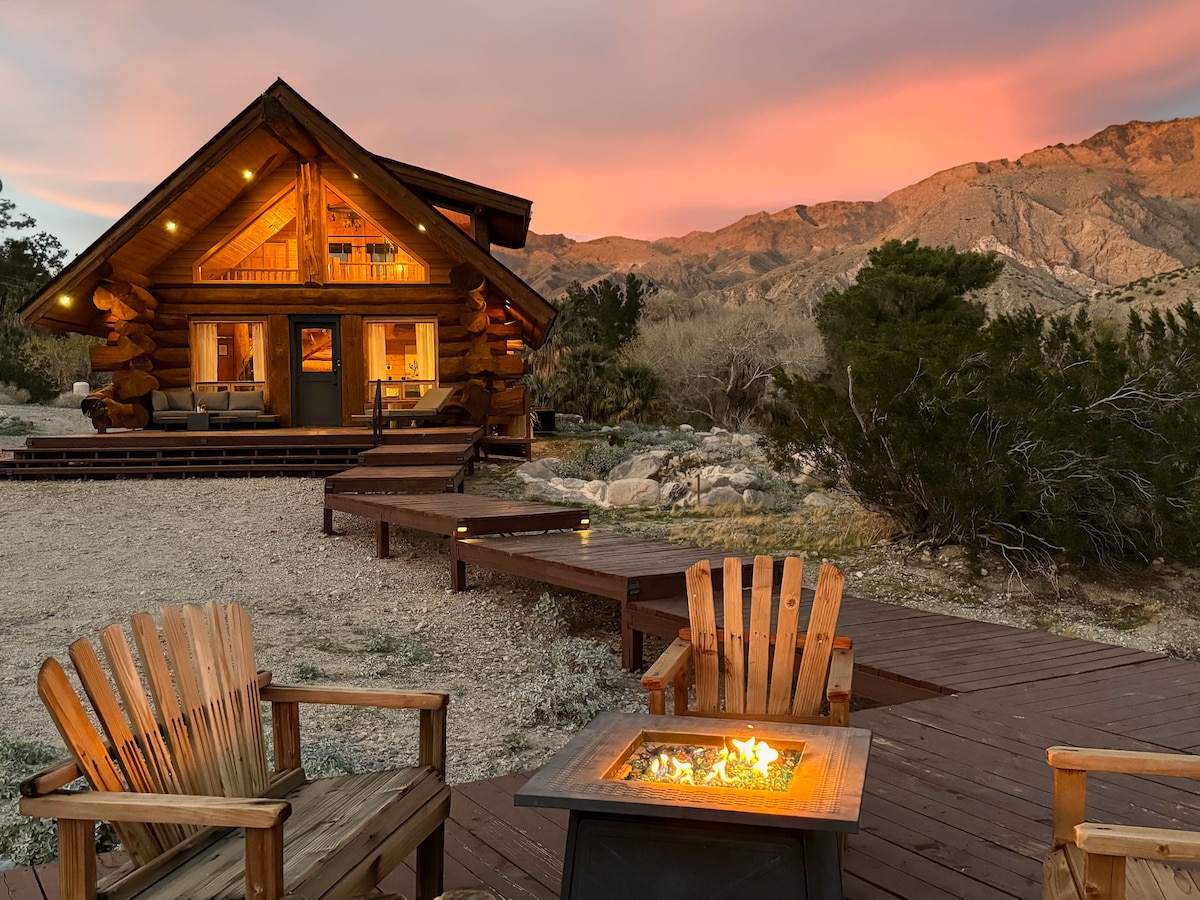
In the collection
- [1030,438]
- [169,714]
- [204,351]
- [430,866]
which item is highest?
[204,351]

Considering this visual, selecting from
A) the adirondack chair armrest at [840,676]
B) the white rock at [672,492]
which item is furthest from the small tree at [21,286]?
the adirondack chair armrest at [840,676]

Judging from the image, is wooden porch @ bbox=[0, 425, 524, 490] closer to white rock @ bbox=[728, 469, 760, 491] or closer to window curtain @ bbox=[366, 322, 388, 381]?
window curtain @ bbox=[366, 322, 388, 381]

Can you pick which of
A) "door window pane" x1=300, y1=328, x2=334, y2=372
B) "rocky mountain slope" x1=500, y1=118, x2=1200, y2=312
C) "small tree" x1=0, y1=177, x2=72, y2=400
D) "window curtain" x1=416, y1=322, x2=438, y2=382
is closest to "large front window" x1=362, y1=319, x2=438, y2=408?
"window curtain" x1=416, y1=322, x2=438, y2=382

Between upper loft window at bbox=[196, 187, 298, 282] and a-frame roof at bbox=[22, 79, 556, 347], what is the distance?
1.73 ft

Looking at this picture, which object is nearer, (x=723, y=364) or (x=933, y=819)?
(x=933, y=819)

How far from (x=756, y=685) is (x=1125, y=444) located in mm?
5637

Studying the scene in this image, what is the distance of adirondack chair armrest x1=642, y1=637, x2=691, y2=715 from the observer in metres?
2.87

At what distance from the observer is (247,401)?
1561 centimetres

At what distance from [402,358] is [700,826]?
48.8 ft

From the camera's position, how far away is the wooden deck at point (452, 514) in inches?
302

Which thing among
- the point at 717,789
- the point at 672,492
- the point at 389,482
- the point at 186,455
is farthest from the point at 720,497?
the point at 717,789

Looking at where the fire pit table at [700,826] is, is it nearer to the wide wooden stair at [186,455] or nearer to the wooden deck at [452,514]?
the wooden deck at [452,514]

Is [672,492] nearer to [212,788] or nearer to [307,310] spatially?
[307,310]

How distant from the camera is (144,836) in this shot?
2137 mm
